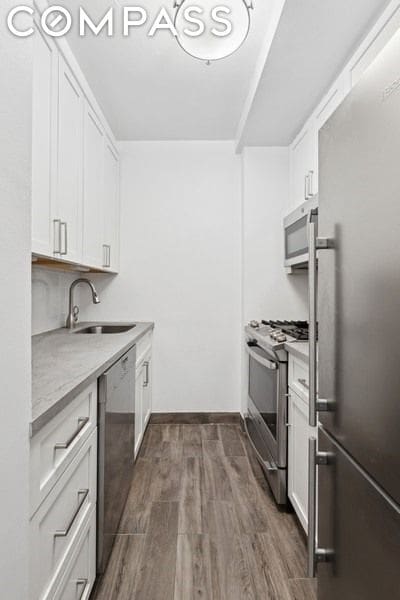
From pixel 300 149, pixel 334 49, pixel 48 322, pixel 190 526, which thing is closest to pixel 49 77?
pixel 334 49

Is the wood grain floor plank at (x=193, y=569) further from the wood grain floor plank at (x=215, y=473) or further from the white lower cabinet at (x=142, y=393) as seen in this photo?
the white lower cabinet at (x=142, y=393)

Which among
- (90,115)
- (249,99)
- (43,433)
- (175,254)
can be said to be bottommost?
(43,433)

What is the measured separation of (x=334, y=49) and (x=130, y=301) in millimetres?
2431

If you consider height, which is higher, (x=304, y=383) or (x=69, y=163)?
(x=69, y=163)

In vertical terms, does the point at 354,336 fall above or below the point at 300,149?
below

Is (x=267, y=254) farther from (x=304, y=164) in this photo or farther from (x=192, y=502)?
(x=192, y=502)

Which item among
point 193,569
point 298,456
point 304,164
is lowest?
point 193,569

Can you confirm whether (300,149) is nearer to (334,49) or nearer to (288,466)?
(334,49)

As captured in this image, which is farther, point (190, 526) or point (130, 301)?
point (130, 301)

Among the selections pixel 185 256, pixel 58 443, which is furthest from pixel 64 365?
pixel 185 256

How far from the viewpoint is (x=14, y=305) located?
81 centimetres

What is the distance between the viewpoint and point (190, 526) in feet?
6.66
